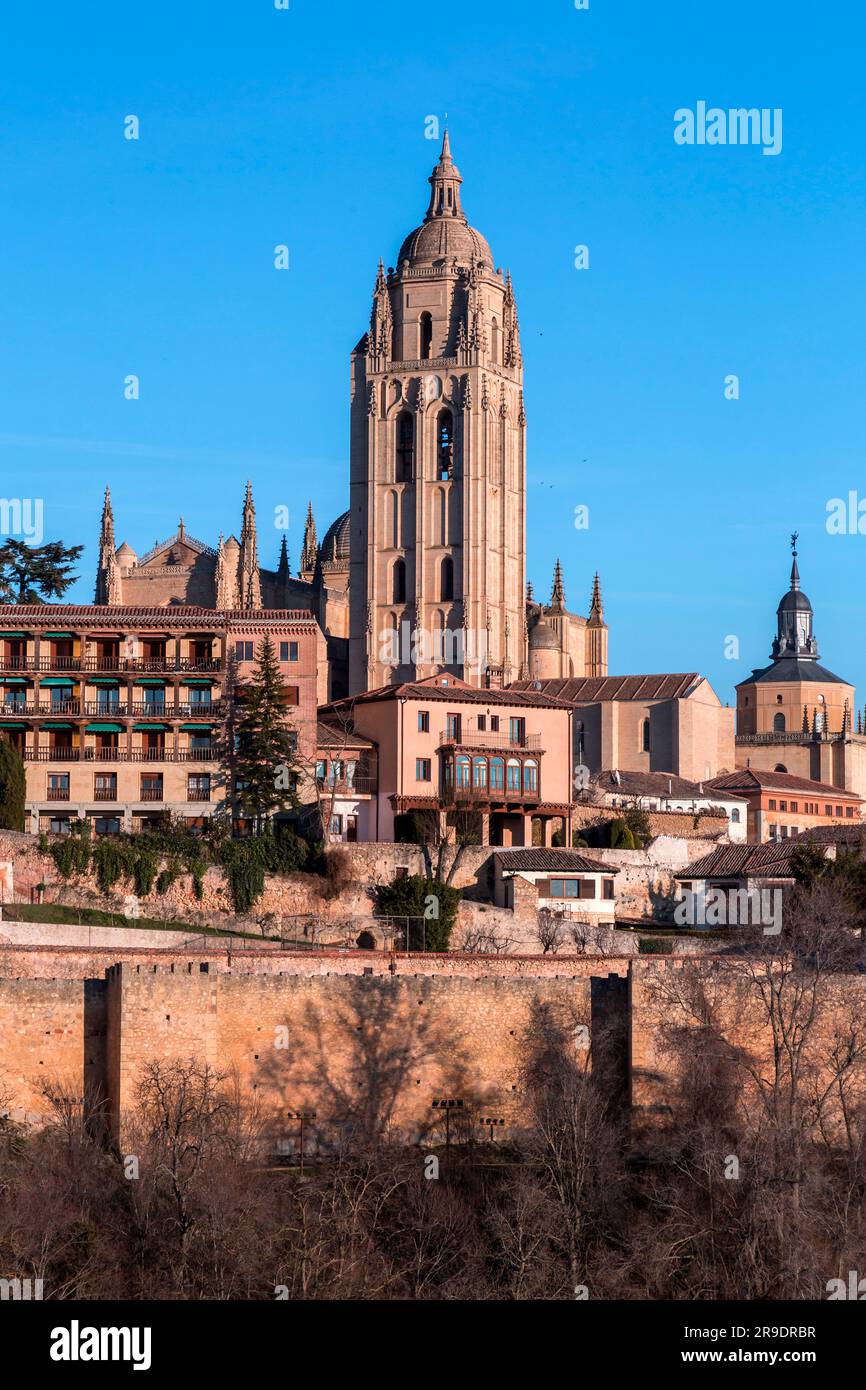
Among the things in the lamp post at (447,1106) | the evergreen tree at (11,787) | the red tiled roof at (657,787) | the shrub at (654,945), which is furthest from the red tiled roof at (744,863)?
the lamp post at (447,1106)

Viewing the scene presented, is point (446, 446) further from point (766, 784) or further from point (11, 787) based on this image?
point (11, 787)

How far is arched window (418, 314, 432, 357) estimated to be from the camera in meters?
102

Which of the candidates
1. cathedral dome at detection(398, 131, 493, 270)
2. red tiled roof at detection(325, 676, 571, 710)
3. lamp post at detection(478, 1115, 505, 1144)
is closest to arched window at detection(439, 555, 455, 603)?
cathedral dome at detection(398, 131, 493, 270)

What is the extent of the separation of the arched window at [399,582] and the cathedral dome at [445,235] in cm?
1239

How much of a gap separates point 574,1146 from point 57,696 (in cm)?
2702

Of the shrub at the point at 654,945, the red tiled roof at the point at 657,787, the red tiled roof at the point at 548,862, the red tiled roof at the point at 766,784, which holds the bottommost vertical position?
the shrub at the point at 654,945

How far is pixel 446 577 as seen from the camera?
100875mm

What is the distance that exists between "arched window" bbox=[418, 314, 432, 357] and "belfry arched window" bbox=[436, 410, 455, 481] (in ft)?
8.71

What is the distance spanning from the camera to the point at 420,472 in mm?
101062

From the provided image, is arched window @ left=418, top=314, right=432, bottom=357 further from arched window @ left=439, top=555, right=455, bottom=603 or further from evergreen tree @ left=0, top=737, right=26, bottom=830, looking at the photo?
evergreen tree @ left=0, top=737, right=26, bottom=830

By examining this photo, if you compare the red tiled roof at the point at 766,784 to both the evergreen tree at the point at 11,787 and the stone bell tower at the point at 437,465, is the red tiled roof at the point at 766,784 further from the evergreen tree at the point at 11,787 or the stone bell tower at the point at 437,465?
the evergreen tree at the point at 11,787

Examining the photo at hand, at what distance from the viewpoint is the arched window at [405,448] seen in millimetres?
101938

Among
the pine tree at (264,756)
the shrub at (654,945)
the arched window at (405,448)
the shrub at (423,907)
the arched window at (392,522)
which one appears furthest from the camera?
the arched window at (405,448)
